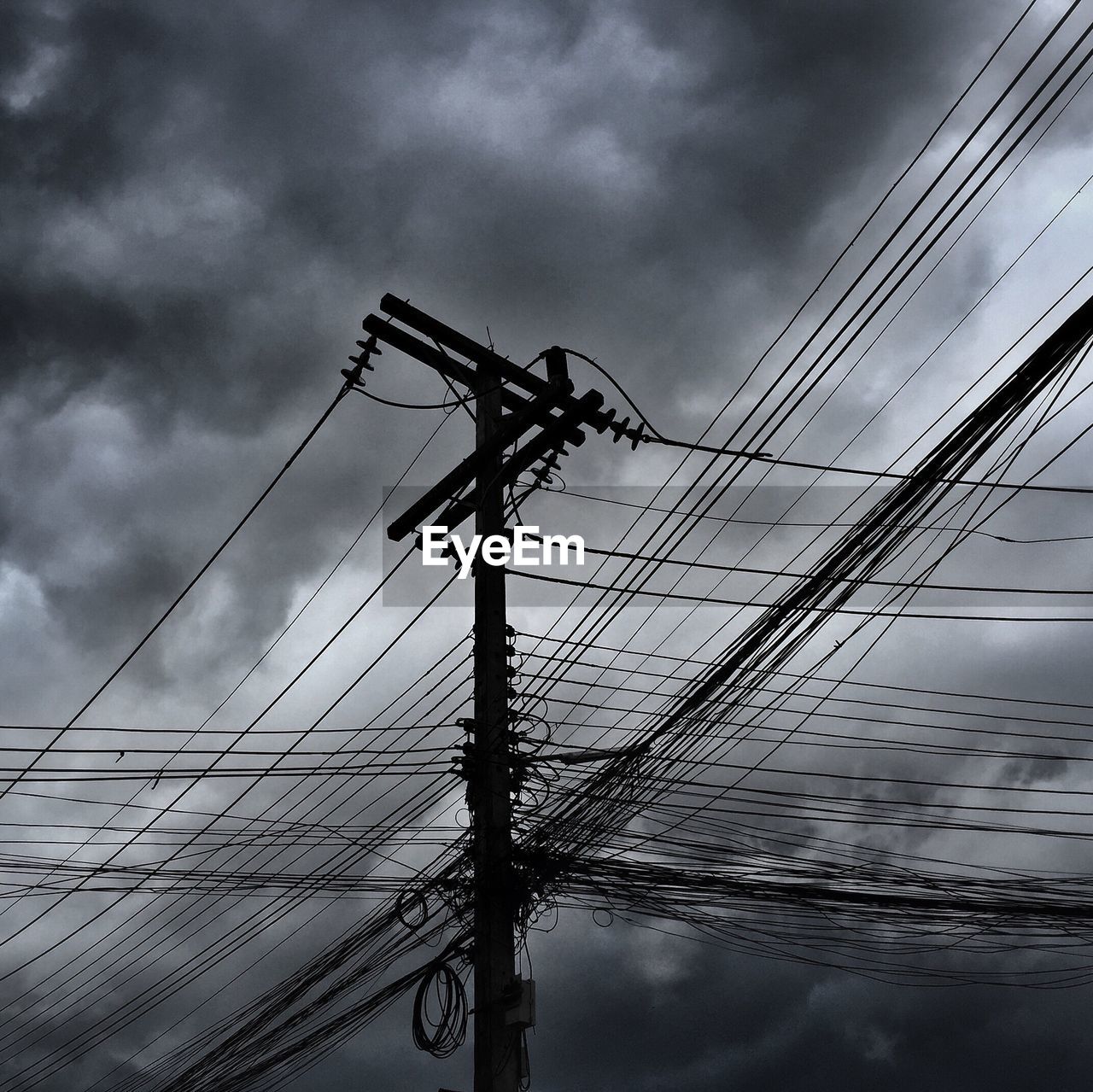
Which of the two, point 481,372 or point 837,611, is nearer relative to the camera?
point 837,611

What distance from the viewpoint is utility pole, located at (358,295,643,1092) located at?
292 inches

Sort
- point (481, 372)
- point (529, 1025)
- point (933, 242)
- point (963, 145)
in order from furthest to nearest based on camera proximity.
Result: 1. point (481, 372)
2. point (529, 1025)
3. point (933, 242)
4. point (963, 145)

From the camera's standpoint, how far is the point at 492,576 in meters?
8.87

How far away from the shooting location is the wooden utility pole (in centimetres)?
733

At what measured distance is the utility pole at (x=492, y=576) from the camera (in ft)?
24.4

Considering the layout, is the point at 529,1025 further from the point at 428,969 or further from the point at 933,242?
the point at 933,242

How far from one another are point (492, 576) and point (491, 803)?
1978 mm

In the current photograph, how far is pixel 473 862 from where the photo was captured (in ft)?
26.9

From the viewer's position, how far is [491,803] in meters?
8.29

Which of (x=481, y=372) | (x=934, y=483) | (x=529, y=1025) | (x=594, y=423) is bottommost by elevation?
(x=529, y=1025)

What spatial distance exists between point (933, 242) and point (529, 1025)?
20.0ft

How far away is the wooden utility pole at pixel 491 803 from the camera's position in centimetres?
733

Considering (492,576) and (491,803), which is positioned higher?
(492,576)

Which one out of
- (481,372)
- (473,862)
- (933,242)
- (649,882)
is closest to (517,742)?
(473,862)
